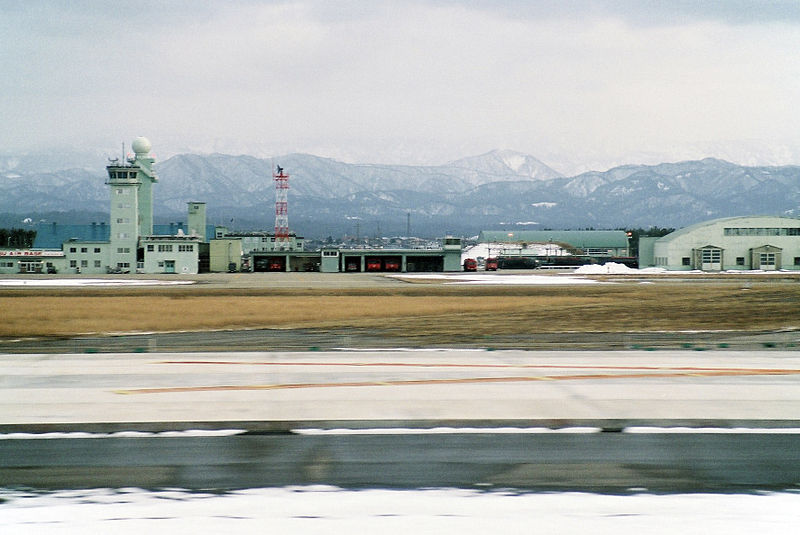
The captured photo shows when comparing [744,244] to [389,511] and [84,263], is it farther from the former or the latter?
[389,511]

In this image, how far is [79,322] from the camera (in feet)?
113

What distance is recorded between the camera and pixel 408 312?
40.7 metres

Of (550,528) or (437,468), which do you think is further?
(437,468)

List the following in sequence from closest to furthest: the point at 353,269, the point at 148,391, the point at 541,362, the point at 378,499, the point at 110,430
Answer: the point at 378,499 < the point at 110,430 < the point at 148,391 < the point at 541,362 < the point at 353,269

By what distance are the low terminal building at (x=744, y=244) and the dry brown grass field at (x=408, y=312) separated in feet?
209

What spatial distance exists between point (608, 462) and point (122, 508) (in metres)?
6.96

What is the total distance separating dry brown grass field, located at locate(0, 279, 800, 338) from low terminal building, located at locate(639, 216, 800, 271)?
209 feet

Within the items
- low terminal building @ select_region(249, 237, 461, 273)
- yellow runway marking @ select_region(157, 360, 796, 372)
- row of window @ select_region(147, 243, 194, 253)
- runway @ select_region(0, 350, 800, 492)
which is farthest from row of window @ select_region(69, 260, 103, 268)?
yellow runway marking @ select_region(157, 360, 796, 372)

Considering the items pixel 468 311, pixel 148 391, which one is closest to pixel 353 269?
pixel 468 311

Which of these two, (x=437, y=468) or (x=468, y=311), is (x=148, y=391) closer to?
(x=437, y=468)

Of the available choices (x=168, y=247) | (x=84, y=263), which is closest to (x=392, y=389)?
(x=168, y=247)

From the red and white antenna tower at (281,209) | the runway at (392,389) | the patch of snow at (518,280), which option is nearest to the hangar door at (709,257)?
the patch of snow at (518,280)

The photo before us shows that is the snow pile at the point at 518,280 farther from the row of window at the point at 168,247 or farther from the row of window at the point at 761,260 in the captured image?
the row of window at the point at 168,247

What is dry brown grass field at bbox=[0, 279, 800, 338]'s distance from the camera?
1277 inches
